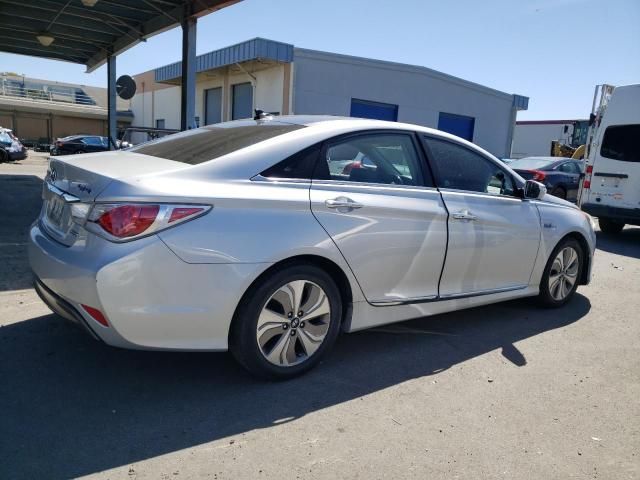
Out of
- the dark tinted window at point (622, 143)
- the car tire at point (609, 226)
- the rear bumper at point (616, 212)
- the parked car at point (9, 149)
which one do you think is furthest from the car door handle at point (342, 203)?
the parked car at point (9, 149)

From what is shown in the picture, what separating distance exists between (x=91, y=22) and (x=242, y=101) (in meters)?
12.7

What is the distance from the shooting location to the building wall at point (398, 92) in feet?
67.5

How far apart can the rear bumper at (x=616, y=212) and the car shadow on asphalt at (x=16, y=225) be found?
944 cm

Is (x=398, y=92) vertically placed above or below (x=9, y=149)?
above

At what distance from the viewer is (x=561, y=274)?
5012 millimetres

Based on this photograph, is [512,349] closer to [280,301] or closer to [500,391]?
[500,391]

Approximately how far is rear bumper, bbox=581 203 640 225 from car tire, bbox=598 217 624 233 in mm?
848

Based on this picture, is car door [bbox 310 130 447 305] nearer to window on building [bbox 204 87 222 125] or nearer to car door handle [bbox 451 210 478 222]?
car door handle [bbox 451 210 478 222]

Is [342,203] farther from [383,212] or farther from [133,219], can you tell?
[133,219]

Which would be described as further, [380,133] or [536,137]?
[536,137]

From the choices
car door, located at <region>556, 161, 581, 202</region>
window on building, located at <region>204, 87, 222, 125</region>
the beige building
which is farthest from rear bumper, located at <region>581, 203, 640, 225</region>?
the beige building

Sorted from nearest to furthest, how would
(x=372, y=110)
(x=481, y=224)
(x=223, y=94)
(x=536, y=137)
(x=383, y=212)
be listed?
1. (x=383, y=212)
2. (x=481, y=224)
3. (x=372, y=110)
4. (x=223, y=94)
5. (x=536, y=137)

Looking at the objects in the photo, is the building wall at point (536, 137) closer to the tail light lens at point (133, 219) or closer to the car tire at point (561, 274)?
the car tire at point (561, 274)

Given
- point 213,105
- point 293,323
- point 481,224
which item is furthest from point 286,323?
point 213,105
